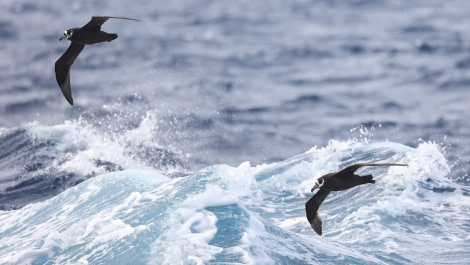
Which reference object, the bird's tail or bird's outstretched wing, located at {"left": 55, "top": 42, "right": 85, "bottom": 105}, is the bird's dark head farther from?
the bird's tail

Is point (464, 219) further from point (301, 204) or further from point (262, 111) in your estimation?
point (262, 111)

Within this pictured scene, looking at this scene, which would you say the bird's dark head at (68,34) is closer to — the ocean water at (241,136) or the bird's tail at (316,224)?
the bird's tail at (316,224)

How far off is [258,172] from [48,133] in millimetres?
8800

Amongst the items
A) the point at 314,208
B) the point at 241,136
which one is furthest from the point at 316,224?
the point at 241,136

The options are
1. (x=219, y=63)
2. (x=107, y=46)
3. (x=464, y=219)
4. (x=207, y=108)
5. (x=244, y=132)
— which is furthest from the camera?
(x=107, y=46)

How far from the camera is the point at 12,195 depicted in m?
28.9

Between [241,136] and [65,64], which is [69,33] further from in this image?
[241,136]

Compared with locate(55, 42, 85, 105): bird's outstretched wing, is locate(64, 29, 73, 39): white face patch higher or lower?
higher

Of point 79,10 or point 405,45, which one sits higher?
point 79,10

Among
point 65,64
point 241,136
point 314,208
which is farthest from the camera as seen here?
point 241,136

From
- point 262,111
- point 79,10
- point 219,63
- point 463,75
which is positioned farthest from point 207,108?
point 79,10

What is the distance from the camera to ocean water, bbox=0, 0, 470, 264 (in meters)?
21.9

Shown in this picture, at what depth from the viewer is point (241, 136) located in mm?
31453

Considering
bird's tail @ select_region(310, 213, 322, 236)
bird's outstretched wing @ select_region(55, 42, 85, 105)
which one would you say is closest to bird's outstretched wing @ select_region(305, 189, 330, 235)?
bird's tail @ select_region(310, 213, 322, 236)
